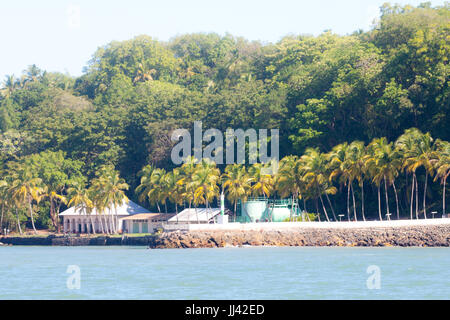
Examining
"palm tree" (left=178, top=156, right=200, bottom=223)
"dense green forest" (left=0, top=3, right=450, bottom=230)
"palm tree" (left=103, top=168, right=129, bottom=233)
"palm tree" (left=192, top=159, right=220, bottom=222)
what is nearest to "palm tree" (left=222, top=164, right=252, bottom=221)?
"dense green forest" (left=0, top=3, right=450, bottom=230)

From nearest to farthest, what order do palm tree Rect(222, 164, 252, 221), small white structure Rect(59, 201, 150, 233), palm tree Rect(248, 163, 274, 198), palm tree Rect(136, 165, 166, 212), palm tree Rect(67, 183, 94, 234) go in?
palm tree Rect(248, 163, 274, 198) < palm tree Rect(222, 164, 252, 221) < palm tree Rect(136, 165, 166, 212) < palm tree Rect(67, 183, 94, 234) < small white structure Rect(59, 201, 150, 233)

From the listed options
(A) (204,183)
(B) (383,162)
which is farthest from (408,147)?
(A) (204,183)

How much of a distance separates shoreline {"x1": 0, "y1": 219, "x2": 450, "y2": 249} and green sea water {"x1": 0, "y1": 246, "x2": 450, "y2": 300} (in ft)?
8.82

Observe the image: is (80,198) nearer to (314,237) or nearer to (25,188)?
(25,188)

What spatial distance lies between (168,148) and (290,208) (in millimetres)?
19490

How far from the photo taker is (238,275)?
4616 cm

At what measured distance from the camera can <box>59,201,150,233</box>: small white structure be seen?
9038 centimetres

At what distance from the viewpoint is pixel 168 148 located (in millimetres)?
93562

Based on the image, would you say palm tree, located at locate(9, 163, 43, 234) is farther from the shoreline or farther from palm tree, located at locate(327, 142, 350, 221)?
palm tree, located at locate(327, 142, 350, 221)

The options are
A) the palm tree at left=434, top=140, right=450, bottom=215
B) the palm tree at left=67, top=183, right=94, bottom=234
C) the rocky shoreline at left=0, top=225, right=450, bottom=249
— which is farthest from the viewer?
the palm tree at left=67, top=183, right=94, bottom=234

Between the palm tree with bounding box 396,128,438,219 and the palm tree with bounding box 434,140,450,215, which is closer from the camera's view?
the palm tree with bounding box 434,140,450,215

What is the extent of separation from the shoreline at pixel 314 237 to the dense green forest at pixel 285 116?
5.69 metres
